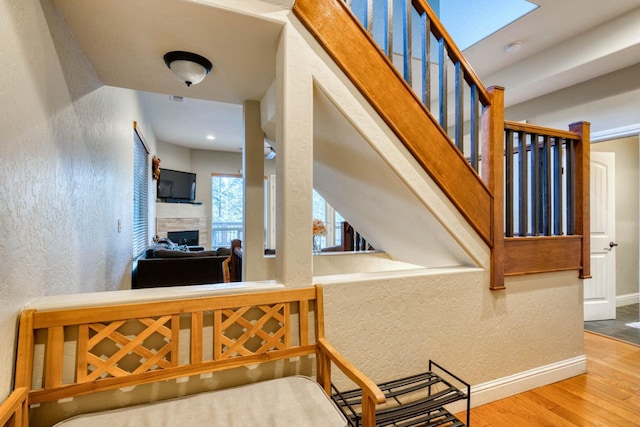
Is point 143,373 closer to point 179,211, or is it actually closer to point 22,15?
point 22,15

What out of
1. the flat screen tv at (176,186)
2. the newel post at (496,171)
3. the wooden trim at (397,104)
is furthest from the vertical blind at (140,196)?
the newel post at (496,171)

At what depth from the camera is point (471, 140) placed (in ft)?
6.55

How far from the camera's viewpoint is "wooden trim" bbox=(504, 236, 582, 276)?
6.68 feet

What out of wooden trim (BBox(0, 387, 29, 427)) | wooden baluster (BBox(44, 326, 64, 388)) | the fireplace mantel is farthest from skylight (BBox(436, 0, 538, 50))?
the fireplace mantel

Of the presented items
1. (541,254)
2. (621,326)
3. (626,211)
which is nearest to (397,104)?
(541,254)

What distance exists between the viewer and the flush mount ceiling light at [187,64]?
1698 millimetres

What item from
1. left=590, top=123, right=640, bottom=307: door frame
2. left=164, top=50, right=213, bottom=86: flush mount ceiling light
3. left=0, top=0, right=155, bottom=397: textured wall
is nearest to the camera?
left=0, top=0, right=155, bottom=397: textured wall

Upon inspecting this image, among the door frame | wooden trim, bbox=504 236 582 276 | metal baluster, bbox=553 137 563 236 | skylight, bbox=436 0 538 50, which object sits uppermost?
skylight, bbox=436 0 538 50

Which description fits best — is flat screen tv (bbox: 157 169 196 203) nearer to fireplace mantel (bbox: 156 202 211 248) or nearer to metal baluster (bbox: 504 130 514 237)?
fireplace mantel (bbox: 156 202 211 248)

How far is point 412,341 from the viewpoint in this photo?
1.72m

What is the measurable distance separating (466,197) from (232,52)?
1.62 metres

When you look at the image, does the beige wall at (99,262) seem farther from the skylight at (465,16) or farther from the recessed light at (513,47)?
the recessed light at (513,47)

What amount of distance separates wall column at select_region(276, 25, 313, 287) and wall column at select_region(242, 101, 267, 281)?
3.39ft

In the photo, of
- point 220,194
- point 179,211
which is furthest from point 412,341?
point 220,194
